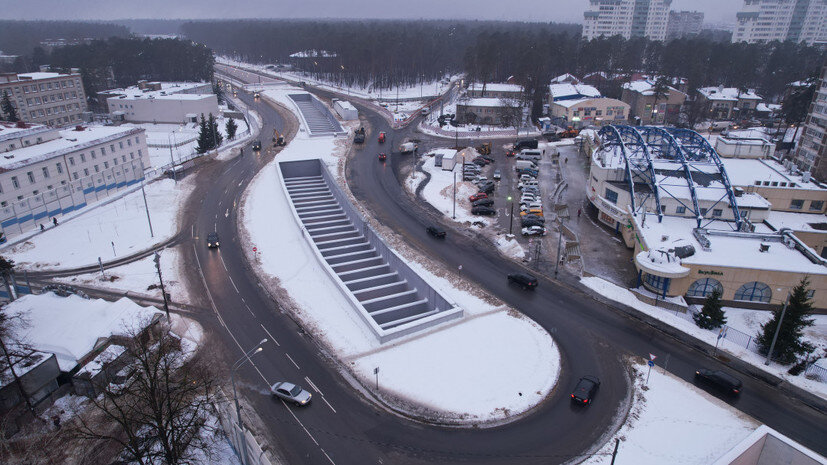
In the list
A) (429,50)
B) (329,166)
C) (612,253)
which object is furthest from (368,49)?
(612,253)

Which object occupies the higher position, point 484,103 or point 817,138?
point 484,103

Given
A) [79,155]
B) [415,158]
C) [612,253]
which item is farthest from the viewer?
[415,158]

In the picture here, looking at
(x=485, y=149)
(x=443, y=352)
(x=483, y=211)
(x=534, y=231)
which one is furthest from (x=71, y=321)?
(x=485, y=149)

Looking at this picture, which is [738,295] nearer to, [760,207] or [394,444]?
[760,207]

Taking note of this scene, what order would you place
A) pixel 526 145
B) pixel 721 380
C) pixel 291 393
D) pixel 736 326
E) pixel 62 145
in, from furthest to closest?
pixel 526 145 < pixel 62 145 < pixel 736 326 < pixel 721 380 < pixel 291 393

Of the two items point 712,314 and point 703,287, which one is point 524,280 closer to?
point 712,314

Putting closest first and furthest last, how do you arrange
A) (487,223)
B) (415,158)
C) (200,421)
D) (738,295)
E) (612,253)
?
(200,421), (738,295), (612,253), (487,223), (415,158)

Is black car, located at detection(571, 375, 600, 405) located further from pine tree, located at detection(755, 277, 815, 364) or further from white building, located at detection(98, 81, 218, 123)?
white building, located at detection(98, 81, 218, 123)
